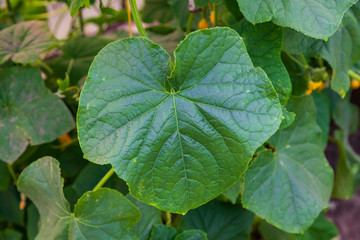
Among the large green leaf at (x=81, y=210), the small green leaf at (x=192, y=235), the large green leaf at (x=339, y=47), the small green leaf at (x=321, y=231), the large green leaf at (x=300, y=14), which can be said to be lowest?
the small green leaf at (x=321, y=231)

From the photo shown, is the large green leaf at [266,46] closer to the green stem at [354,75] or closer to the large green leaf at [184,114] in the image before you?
the large green leaf at [184,114]

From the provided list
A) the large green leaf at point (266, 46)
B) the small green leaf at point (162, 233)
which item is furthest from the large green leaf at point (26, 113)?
the large green leaf at point (266, 46)

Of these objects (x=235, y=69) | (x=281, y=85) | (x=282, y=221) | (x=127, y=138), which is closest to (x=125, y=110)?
(x=127, y=138)

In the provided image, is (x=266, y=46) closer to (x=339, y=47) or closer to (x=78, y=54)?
(x=339, y=47)

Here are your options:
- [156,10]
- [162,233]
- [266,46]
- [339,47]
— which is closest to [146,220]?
[162,233]

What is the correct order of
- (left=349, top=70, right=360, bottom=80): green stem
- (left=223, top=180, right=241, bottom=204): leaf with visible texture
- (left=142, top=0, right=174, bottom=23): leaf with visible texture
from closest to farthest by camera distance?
(left=223, top=180, right=241, bottom=204): leaf with visible texture
(left=349, top=70, right=360, bottom=80): green stem
(left=142, top=0, right=174, bottom=23): leaf with visible texture

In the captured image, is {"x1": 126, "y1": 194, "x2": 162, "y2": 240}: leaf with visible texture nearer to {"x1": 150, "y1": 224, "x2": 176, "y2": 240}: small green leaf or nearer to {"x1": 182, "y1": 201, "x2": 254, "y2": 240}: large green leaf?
{"x1": 150, "y1": 224, "x2": 176, "y2": 240}: small green leaf

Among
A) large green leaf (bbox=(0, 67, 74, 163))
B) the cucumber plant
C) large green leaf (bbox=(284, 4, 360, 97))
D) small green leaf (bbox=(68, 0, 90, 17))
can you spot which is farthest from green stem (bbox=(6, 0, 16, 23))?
large green leaf (bbox=(284, 4, 360, 97))
